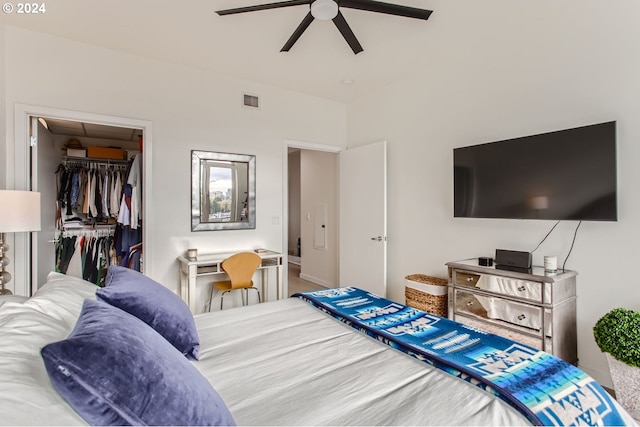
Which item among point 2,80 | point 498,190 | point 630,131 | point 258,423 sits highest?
point 2,80

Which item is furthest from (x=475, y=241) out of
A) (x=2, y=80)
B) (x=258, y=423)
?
(x=2, y=80)

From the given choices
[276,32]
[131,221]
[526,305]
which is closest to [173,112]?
[131,221]

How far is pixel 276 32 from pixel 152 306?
2.46 m

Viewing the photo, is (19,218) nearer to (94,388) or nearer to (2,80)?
(2,80)

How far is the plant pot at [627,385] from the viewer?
1.83 meters

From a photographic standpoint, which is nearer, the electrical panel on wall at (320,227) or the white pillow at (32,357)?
the white pillow at (32,357)

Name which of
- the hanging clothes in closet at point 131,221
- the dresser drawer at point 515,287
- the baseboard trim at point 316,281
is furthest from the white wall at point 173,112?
the dresser drawer at point 515,287

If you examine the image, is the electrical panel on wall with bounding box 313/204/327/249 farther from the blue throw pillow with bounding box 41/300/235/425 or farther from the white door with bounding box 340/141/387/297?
the blue throw pillow with bounding box 41/300/235/425

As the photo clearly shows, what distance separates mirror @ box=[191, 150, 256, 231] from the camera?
3.51 meters

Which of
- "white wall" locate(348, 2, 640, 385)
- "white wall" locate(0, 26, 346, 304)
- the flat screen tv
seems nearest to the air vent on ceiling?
"white wall" locate(0, 26, 346, 304)

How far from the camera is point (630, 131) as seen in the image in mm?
2143

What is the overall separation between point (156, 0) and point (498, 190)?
3054 mm

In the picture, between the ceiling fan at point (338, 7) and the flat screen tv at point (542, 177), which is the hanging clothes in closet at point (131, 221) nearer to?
the ceiling fan at point (338, 7)

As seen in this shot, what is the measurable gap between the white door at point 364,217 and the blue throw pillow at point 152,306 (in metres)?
2.74
